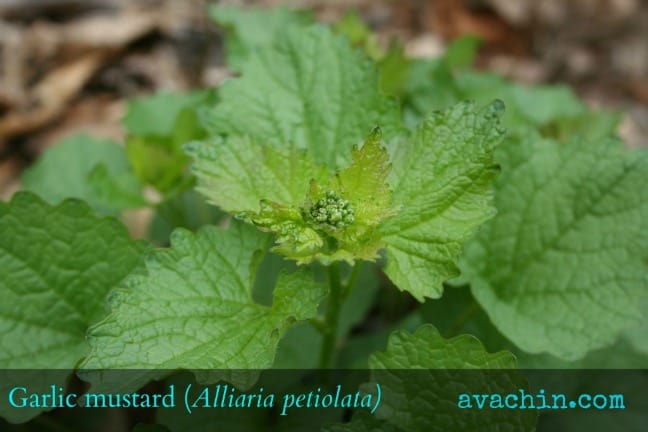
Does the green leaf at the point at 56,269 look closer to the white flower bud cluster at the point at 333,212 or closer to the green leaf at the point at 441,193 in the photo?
the white flower bud cluster at the point at 333,212

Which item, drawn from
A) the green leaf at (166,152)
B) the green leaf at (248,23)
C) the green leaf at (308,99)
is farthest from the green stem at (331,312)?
the green leaf at (248,23)

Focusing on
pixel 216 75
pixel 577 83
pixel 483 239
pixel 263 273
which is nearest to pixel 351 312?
pixel 263 273

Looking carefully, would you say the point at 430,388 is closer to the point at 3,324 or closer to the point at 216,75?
the point at 3,324

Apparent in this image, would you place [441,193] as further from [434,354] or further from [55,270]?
[55,270]

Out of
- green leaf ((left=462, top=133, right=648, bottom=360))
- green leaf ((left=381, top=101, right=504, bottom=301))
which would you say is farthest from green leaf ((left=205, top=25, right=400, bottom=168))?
green leaf ((left=462, top=133, right=648, bottom=360))

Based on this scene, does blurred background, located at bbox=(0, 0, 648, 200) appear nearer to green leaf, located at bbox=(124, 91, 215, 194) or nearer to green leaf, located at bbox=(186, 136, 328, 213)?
green leaf, located at bbox=(124, 91, 215, 194)

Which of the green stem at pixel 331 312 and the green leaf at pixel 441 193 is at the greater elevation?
the green leaf at pixel 441 193

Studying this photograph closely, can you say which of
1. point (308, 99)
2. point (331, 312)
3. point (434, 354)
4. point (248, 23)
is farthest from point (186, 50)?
point (434, 354)
